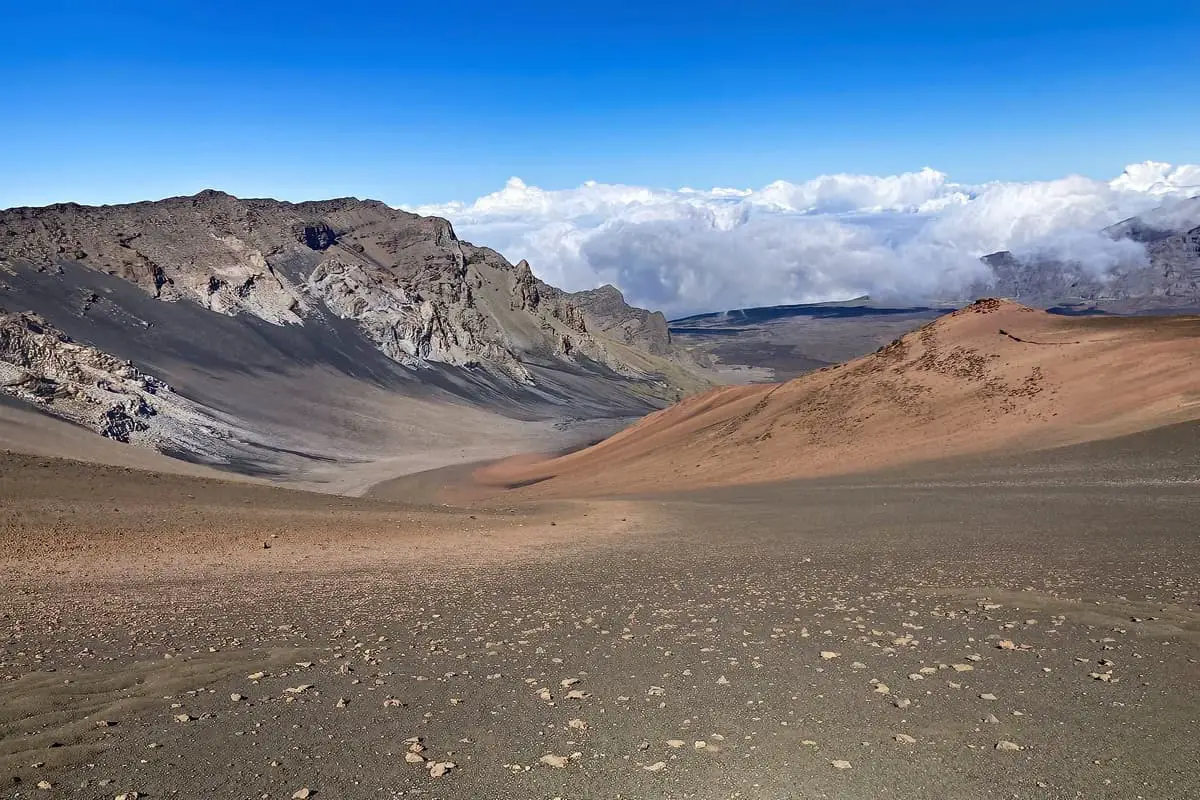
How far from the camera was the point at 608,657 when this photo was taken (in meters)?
9.38

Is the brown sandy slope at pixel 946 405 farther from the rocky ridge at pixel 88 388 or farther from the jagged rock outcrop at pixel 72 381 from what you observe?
the jagged rock outcrop at pixel 72 381

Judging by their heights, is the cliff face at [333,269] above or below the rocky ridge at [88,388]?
above

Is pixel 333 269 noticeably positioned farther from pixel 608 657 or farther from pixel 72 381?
pixel 608 657

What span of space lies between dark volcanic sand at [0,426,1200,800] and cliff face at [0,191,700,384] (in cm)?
8170

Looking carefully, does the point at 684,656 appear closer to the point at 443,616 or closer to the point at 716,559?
the point at 443,616

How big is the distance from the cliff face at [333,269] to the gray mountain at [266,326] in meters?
0.28

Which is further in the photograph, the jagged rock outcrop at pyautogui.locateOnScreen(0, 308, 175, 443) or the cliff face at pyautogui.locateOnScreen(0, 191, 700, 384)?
the cliff face at pyautogui.locateOnScreen(0, 191, 700, 384)

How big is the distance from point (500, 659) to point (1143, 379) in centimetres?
2923

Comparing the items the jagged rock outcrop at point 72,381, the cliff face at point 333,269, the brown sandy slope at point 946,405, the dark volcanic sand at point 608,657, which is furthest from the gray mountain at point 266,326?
the dark volcanic sand at point 608,657

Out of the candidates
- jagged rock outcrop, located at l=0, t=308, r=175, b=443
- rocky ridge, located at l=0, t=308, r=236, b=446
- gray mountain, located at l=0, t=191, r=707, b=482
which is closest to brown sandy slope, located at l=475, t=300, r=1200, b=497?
rocky ridge, located at l=0, t=308, r=236, b=446

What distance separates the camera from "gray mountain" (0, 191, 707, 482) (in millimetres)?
64188

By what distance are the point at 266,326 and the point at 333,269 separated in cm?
2030

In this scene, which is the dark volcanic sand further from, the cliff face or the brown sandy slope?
the cliff face

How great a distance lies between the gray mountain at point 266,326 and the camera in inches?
2527
